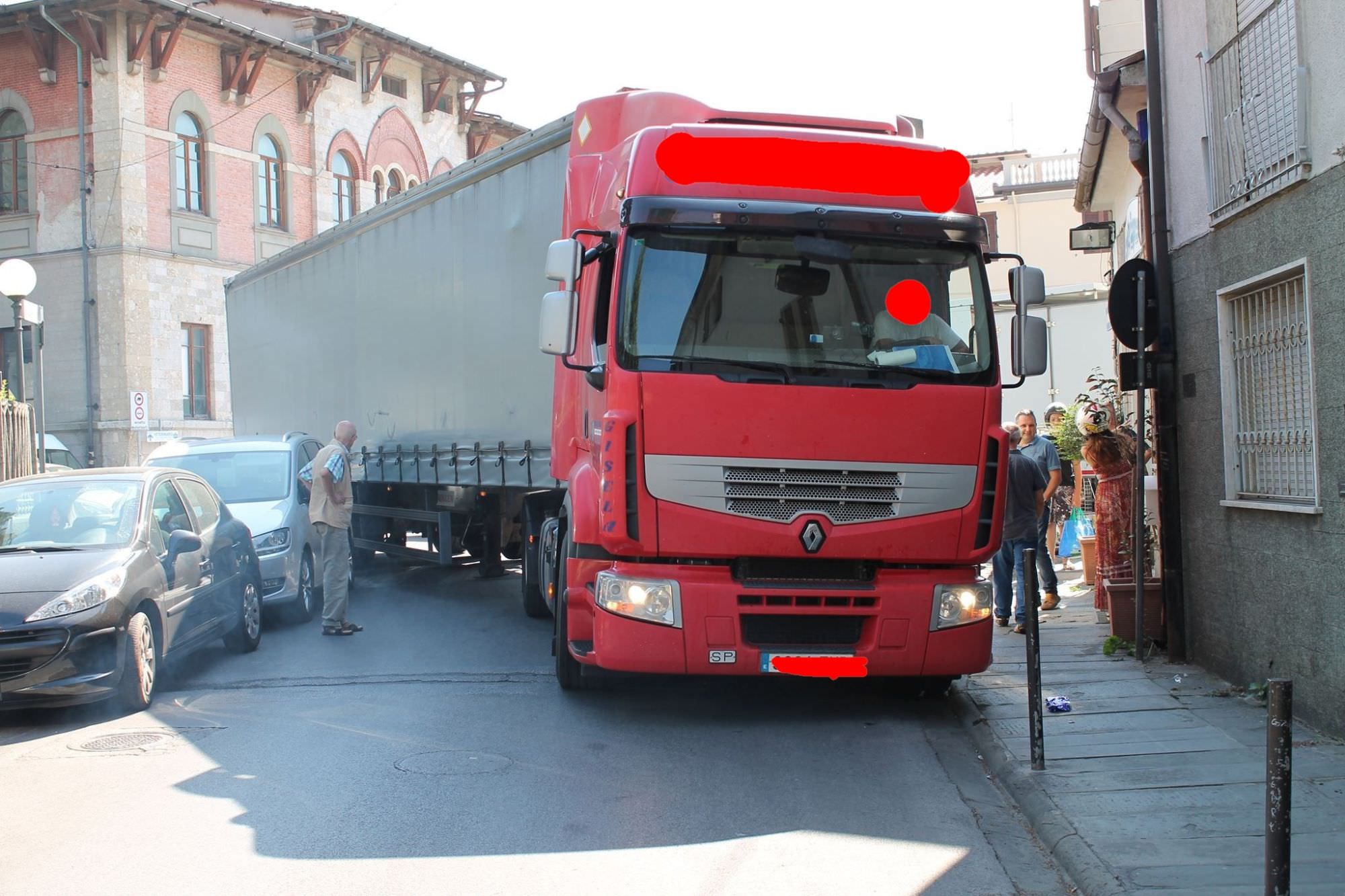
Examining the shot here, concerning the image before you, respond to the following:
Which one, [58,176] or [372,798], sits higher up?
[58,176]

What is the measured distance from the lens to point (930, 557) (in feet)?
23.4

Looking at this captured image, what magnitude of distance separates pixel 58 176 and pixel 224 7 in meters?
7.61

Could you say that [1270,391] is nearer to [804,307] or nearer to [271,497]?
[804,307]

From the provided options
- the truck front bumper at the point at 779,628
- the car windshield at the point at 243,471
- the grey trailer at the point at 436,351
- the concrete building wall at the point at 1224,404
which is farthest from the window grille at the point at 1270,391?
the car windshield at the point at 243,471

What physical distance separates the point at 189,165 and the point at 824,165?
2990cm

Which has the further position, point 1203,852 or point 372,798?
point 372,798

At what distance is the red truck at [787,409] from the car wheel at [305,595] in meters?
5.75

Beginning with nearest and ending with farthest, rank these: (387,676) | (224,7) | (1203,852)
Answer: (1203,852) → (387,676) → (224,7)

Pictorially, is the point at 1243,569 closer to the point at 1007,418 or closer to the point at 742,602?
the point at 742,602

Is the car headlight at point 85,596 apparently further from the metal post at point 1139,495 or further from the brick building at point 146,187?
the brick building at point 146,187

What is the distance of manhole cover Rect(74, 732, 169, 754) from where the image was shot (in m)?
6.99

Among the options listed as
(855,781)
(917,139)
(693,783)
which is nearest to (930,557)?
(855,781)

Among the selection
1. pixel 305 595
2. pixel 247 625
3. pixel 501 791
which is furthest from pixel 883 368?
pixel 305 595

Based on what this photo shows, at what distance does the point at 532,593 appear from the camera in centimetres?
1166
